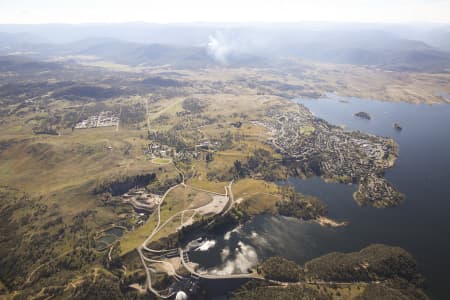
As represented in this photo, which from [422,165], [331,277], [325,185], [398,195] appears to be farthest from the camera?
[422,165]

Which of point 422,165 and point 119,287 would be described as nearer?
point 119,287

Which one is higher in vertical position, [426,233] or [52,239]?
[426,233]

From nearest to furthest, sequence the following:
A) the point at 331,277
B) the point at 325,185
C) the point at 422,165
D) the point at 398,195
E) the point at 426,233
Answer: the point at 331,277 → the point at 426,233 → the point at 398,195 → the point at 325,185 → the point at 422,165

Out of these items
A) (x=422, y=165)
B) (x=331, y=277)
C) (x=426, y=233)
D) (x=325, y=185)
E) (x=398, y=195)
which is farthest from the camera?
(x=422, y=165)

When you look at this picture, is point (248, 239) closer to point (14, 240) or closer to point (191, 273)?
point (191, 273)

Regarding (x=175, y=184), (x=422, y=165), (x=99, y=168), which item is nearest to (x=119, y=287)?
(x=175, y=184)

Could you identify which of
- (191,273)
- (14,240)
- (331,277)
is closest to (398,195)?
(331,277)

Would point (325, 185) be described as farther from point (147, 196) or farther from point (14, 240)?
point (14, 240)

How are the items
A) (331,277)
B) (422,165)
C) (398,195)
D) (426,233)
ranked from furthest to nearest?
(422,165)
(398,195)
(426,233)
(331,277)

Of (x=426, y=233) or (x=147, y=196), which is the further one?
(x=147, y=196)
